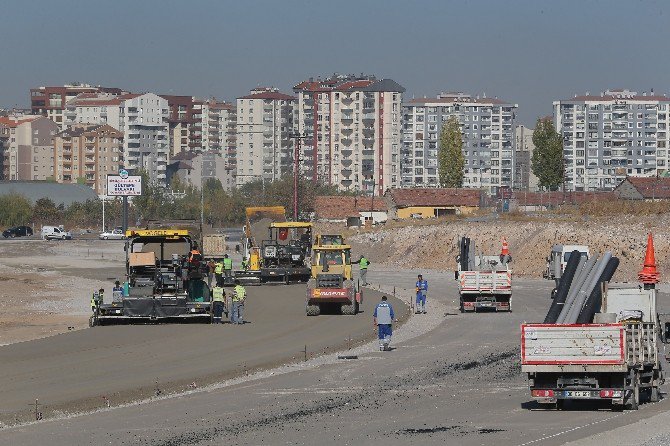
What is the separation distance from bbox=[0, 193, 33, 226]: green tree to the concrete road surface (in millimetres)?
132404

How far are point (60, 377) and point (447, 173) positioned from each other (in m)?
136

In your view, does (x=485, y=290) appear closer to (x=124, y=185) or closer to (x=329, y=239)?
(x=329, y=239)

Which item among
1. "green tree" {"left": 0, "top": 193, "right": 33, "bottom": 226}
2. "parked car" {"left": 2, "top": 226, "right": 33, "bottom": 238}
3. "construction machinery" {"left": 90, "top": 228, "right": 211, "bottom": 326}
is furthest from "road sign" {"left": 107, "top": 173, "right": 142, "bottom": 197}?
"construction machinery" {"left": 90, "top": 228, "right": 211, "bottom": 326}

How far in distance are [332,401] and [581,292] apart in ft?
18.7

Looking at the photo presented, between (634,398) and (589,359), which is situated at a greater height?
(589,359)

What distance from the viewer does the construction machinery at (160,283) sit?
44562 millimetres

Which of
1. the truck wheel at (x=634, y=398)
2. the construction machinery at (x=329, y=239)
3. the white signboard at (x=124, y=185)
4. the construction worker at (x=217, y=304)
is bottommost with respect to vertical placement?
the truck wheel at (x=634, y=398)

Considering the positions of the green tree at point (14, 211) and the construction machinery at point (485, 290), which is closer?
the construction machinery at point (485, 290)

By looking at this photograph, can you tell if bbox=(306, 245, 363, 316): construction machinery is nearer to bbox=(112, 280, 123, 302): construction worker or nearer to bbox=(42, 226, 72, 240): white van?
bbox=(112, 280, 123, 302): construction worker

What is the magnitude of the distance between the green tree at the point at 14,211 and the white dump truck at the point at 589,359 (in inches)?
6298

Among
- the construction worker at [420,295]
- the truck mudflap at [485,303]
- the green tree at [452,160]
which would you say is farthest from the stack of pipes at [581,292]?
the green tree at [452,160]

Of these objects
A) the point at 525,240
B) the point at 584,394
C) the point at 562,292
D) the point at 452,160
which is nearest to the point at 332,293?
the point at 562,292

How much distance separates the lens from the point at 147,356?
3644 centimetres

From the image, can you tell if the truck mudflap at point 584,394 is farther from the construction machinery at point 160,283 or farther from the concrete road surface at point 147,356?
the construction machinery at point 160,283
